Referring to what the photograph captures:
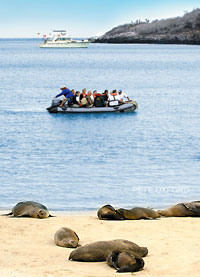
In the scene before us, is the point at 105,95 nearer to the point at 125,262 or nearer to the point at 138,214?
the point at 138,214

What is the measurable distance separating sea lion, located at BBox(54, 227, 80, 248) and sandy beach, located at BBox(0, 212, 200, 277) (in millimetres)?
100

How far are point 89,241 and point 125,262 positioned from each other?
5.51 feet

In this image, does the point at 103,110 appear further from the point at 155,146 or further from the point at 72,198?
the point at 72,198

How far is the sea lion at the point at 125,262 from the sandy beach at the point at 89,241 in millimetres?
77

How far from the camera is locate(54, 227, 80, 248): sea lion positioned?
340 inches

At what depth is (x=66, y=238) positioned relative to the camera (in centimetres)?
882

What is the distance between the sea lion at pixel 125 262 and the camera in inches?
286

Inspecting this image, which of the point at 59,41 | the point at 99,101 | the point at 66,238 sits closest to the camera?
the point at 66,238

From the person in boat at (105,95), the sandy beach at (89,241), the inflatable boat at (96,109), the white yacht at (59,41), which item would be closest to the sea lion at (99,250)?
the sandy beach at (89,241)

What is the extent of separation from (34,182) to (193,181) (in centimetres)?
375

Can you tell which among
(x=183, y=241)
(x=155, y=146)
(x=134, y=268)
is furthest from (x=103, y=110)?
(x=134, y=268)

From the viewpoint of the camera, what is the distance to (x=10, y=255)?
816 cm

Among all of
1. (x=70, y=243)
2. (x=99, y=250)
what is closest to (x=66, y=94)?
(x=70, y=243)

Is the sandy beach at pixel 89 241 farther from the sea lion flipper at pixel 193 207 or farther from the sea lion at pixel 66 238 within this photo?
the sea lion flipper at pixel 193 207
